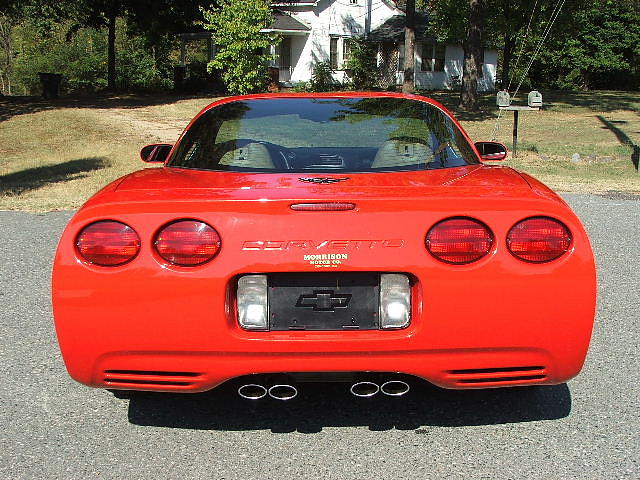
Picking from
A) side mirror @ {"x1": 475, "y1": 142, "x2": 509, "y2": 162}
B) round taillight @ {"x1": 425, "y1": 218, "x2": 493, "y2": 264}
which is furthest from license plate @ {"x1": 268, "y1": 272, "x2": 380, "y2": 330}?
side mirror @ {"x1": 475, "y1": 142, "x2": 509, "y2": 162}

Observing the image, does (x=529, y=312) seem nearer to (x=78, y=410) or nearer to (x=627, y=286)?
(x=78, y=410)

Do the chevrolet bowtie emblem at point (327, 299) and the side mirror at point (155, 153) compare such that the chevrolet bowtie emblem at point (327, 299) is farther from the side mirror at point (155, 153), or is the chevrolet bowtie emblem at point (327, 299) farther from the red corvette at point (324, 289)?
the side mirror at point (155, 153)

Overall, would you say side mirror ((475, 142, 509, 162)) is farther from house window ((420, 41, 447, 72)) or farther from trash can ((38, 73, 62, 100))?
house window ((420, 41, 447, 72))

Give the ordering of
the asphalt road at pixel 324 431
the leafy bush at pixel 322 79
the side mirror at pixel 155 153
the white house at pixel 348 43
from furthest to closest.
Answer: the white house at pixel 348 43, the leafy bush at pixel 322 79, the side mirror at pixel 155 153, the asphalt road at pixel 324 431

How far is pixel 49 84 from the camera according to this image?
32.4 meters

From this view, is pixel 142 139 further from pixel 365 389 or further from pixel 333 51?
pixel 333 51

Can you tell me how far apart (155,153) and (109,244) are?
73.7 inches

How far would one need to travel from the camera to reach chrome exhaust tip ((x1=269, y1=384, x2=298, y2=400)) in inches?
117


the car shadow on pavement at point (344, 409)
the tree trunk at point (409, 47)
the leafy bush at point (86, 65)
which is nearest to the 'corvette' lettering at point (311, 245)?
the car shadow on pavement at point (344, 409)

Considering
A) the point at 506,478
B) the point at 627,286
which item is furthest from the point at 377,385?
the point at 627,286

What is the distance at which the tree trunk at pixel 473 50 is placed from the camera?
90.9 ft

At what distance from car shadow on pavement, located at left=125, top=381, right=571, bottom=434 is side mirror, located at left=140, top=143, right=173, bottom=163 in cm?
153

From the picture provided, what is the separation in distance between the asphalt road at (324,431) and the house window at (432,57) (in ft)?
140

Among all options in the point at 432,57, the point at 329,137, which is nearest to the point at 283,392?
the point at 329,137
